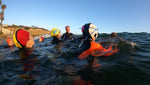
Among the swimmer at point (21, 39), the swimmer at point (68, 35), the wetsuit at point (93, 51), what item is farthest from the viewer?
the swimmer at point (68, 35)

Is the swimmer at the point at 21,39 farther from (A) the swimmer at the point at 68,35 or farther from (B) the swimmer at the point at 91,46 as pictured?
(A) the swimmer at the point at 68,35

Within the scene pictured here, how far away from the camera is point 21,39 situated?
196 inches

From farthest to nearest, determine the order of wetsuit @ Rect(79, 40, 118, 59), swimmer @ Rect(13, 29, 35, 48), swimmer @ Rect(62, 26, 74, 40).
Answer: swimmer @ Rect(62, 26, 74, 40) → swimmer @ Rect(13, 29, 35, 48) → wetsuit @ Rect(79, 40, 118, 59)

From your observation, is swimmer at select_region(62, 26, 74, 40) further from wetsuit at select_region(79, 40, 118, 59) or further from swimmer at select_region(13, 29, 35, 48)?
wetsuit at select_region(79, 40, 118, 59)

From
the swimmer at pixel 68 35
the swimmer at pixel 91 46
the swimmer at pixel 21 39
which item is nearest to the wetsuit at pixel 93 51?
the swimmer at pixel 91 46

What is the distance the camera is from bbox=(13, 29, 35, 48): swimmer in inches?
190

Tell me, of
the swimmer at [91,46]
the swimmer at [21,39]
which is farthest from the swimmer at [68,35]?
the swimmer at [91,46]

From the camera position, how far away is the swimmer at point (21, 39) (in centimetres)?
482

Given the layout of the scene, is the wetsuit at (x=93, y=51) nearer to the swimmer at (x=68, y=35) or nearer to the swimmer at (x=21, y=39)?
the swimmer at (x=21, y=39)

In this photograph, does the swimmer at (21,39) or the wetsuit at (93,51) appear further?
the swimmer at (21,39)

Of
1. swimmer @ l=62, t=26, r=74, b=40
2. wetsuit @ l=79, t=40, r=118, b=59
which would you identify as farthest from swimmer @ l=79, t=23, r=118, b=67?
swimmer @ l=62, t=26, r=74, b=40

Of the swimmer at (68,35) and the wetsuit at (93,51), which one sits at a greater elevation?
the swimmer at (68,35)

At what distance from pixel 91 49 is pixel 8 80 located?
339 centimetres

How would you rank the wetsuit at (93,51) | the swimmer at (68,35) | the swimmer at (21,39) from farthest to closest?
the swimmer at (68,35) < the swimmer at (21,39) < the wetsuit at (93,51)
